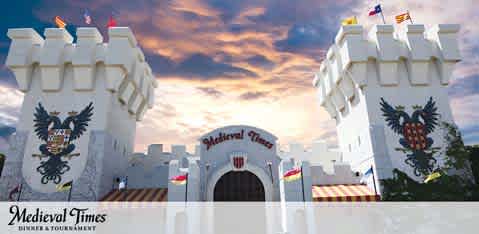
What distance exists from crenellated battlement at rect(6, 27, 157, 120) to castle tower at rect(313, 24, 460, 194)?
1459cm

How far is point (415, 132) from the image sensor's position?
18391 mm

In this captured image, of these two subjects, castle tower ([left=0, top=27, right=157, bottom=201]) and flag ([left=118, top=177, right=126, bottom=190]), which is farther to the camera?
flag ([left=118, top=177, right=126, bottom=190])

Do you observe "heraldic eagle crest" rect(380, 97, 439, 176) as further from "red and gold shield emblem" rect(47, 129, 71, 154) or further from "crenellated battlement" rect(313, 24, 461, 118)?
"red and gold shield emblem" rect(47, 129, 71, 154)

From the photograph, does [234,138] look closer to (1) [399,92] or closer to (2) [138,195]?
(2) [138,195]

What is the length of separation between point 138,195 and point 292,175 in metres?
9.58

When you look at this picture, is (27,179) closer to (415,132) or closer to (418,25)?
(415,132)

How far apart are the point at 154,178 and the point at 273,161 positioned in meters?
8.20

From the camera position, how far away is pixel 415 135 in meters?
18.3

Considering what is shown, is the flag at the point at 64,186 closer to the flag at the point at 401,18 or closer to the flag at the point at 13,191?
the flag at the point at 13,191

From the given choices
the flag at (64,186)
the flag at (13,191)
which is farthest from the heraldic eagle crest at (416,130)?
the flag at (13,191)

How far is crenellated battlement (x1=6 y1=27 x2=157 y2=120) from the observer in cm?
1922

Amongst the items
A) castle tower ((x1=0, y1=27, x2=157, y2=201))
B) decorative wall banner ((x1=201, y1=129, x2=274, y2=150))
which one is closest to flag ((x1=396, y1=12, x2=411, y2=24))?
decorative wall banner ((x1=201, y1=129, x2=274, y2=150))

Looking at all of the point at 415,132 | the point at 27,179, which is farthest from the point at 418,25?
the point at 27,179

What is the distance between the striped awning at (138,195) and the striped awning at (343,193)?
9.33 meters
